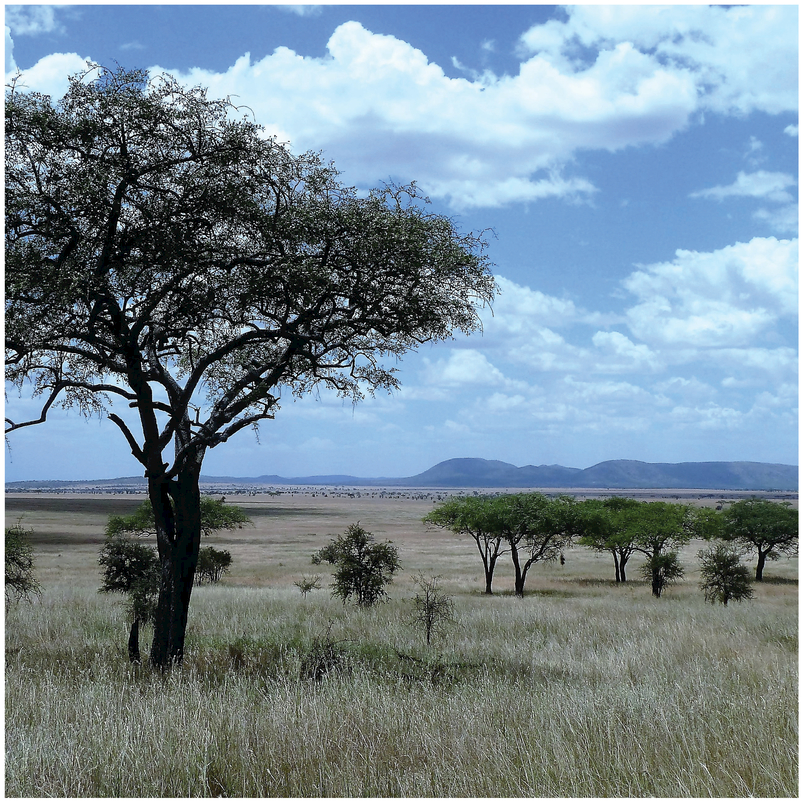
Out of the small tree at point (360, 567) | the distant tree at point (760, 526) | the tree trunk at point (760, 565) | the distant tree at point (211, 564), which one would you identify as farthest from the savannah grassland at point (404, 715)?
the distant tree at point (760, 526)

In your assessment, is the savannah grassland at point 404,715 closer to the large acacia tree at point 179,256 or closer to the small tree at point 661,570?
the large acacia tree at point 179,256

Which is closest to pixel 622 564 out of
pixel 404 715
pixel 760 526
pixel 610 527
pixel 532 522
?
pixel 610 527

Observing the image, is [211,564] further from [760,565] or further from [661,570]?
[760,565]

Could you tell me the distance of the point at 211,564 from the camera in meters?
54.7

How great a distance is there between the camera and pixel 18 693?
10.6 metres

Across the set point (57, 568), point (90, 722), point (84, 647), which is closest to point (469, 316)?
point (90, 722)

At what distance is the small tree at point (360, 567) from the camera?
32938 mm

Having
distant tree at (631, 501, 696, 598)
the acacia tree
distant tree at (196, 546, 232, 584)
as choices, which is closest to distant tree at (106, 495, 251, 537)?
distant tree at (196, 546, 232, 584)

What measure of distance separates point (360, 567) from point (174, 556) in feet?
67.0

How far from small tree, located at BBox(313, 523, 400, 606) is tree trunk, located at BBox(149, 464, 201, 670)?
1883cm

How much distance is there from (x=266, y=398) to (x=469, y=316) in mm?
5001

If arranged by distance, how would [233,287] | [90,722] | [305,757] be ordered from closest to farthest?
[305,757]
[90,722]
[233,287]

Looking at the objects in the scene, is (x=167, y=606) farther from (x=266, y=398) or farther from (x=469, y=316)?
(x=469, y=316)

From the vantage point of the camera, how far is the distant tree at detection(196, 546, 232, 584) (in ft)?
178
